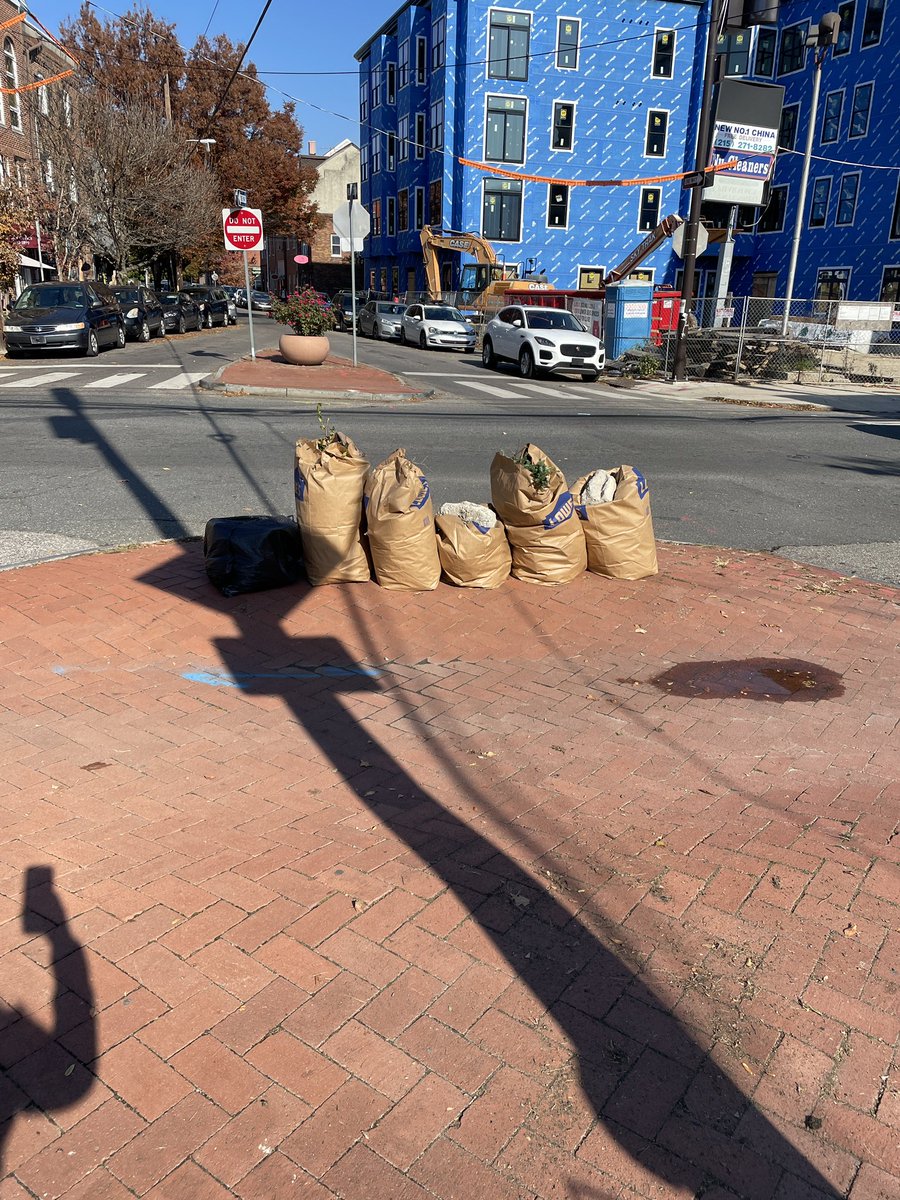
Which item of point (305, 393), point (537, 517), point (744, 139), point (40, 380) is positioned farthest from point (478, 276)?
point (537, 517)

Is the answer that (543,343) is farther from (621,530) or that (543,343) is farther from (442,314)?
(621,530)

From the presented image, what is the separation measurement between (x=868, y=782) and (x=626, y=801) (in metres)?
→ 1.16

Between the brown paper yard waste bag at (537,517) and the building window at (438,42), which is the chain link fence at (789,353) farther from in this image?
the building window at (438,42)

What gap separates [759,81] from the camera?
4328 centimetres

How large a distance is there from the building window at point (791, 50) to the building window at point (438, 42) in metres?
16.7

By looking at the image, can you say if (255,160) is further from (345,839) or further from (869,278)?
(345,839)

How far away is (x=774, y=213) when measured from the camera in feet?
155

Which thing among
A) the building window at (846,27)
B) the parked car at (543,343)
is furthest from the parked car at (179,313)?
the building window at (846,27)

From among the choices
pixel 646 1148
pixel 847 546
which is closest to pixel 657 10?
pixel 847 546

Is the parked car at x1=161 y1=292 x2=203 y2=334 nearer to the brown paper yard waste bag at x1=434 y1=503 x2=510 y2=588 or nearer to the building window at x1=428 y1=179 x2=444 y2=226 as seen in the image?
the building window at x1=428 y1=179 x2=444 y2=226

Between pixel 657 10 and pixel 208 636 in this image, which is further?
pixel 657 10

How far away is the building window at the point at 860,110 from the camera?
4016 cm

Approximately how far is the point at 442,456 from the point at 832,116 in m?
40.9

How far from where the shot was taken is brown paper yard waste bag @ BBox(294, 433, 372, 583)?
603 centimetres
